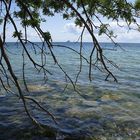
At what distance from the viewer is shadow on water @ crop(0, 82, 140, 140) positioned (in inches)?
374

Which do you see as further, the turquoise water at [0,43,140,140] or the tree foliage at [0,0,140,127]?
the turquoise water at [0,43,140,140]

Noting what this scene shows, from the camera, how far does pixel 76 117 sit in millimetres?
11398

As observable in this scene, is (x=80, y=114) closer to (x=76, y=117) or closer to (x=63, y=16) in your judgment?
(x=76, y=117)

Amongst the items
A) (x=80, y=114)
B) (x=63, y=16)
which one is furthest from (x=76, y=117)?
(x=63, y=16)

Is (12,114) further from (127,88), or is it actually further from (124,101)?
(127,88)

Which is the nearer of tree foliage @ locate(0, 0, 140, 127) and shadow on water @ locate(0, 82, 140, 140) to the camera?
tree foliage @ locate(0, 0, 140, 127)

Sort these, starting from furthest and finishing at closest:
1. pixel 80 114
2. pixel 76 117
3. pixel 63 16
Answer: pixel 80 114 < pixel 76 117 < pixel 63 16

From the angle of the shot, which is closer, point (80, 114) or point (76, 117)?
point (76, 117)

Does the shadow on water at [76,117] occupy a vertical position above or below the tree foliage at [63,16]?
below

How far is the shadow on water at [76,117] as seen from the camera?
9505 mm

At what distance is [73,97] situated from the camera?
15.2 m

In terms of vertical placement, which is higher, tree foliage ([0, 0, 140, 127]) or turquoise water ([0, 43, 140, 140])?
tree foliage ([0, 0, 140, 127])

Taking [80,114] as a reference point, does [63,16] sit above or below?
above

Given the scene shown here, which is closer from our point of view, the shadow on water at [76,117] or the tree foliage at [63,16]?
the tree foliage at [63,16]
